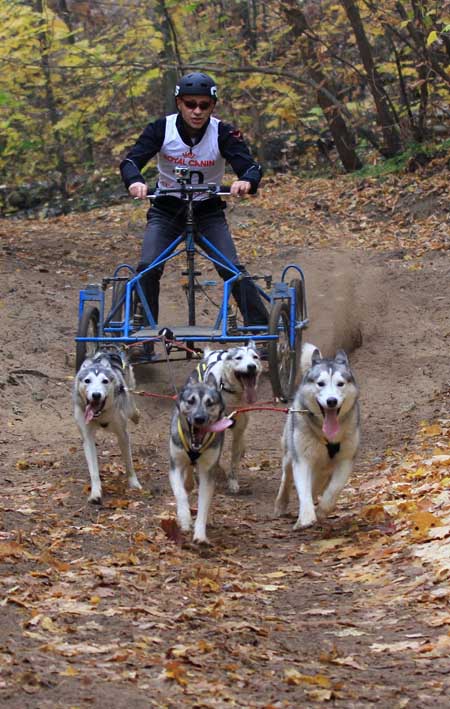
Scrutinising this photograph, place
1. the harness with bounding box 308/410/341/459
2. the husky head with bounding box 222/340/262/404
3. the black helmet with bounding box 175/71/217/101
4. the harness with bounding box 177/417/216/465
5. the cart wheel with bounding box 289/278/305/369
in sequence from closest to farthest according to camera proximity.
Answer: the harness with bounding box 177/417/216/465 → the harness with bounding box 308/410/341/459 → the husky head with bounding box 222/340/262/404 → the black helmet with bounding box 175/71/217/101 → the cart wheel with bounding box 289/278/305/369

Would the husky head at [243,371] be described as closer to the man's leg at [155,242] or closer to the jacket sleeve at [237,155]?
the man's leg at [155,242]

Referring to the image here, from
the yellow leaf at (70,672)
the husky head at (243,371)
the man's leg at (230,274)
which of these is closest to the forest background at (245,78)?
the man's leg at (230,274)

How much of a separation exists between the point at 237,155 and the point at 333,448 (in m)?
3.35

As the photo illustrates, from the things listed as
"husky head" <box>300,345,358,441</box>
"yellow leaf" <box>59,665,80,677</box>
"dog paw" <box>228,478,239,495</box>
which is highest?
"husky head" <box>300,345,358,441</box>

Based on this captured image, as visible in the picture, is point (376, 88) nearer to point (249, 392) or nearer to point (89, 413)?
point (249, 392)

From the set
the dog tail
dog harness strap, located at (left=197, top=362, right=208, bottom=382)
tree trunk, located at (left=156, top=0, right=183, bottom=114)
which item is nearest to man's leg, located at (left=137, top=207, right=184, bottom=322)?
dog harness strap, located at (left=197, top=362, right=208, bottom=382)

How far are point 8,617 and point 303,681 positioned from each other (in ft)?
4.32

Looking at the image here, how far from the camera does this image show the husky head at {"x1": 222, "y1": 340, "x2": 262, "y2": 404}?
748cm

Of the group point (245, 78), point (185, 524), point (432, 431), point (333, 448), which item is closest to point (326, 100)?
point (245, 78)

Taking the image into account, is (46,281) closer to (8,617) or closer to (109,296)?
(109,296)

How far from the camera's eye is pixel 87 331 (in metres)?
8.74

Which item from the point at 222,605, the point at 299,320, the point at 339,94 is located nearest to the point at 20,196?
Result: the point at 339,94

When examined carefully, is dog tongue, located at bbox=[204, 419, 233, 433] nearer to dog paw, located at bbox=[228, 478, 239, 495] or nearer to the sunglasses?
dog paw, located at bbox=[228, 478, 239, 495]

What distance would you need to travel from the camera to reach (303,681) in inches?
142
